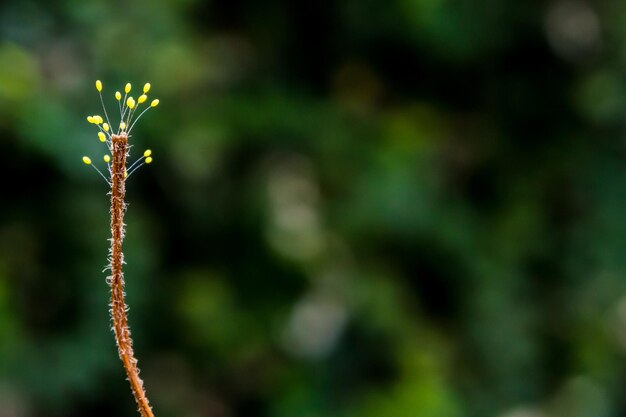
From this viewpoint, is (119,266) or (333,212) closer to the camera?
(119,266)

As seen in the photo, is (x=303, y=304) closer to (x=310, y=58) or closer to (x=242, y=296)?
(x=242, y=296)

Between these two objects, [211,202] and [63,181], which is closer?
[63,181]

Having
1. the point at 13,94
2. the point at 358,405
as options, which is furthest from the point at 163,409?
the point at 13,94

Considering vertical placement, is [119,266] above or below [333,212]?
below

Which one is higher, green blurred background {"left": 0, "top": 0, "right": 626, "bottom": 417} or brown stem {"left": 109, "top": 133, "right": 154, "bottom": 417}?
green blurred background {"left": 0, "top": 0, "right": 626, "bottom": 417}

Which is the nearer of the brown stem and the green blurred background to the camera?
the brown stem
